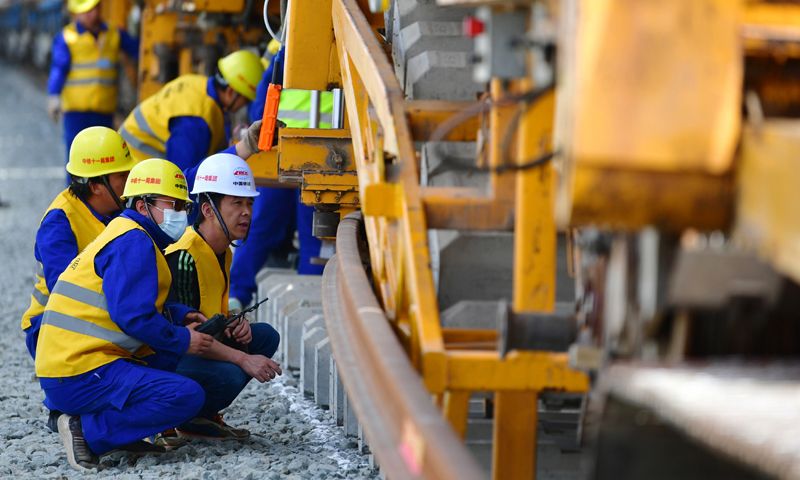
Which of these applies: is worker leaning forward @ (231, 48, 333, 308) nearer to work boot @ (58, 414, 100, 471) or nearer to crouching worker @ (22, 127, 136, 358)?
crouching worker @ (22, 127, 136, 358)

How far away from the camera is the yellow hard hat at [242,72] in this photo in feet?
21.7

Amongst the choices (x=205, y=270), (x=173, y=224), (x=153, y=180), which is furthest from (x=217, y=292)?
(x=153, y=180)

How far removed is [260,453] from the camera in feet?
12.8

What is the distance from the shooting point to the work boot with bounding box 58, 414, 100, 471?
3738mm

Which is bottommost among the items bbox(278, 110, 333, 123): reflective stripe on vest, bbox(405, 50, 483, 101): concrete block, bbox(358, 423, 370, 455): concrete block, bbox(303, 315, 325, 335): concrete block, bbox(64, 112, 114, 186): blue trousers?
bbox(358, 423, 370, 455): concrete block

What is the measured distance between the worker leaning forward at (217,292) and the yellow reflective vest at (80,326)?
1.33 ft

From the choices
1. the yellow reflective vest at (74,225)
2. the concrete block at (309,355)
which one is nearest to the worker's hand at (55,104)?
the yellow reflective vest at (74,225)

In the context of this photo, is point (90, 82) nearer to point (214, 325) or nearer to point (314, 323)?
point (314, 323)

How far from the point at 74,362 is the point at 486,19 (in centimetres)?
242

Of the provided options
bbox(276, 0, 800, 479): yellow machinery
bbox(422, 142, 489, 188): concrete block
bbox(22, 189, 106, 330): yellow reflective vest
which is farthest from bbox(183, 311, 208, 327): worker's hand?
bbox(276, 0, 800, 479): yellow machinery

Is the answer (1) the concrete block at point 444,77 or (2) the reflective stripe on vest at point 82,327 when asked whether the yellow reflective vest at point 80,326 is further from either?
(1) the concrete block at point 444,77

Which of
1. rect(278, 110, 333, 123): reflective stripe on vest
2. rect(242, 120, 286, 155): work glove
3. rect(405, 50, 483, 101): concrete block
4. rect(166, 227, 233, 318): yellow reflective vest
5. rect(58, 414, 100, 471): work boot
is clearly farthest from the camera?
rect(278, 110, 333, 123): reflective stripe on vest

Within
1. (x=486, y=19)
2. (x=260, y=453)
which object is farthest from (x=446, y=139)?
(x=260, y=453)

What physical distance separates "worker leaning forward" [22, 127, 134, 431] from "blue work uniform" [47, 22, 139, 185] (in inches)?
185
